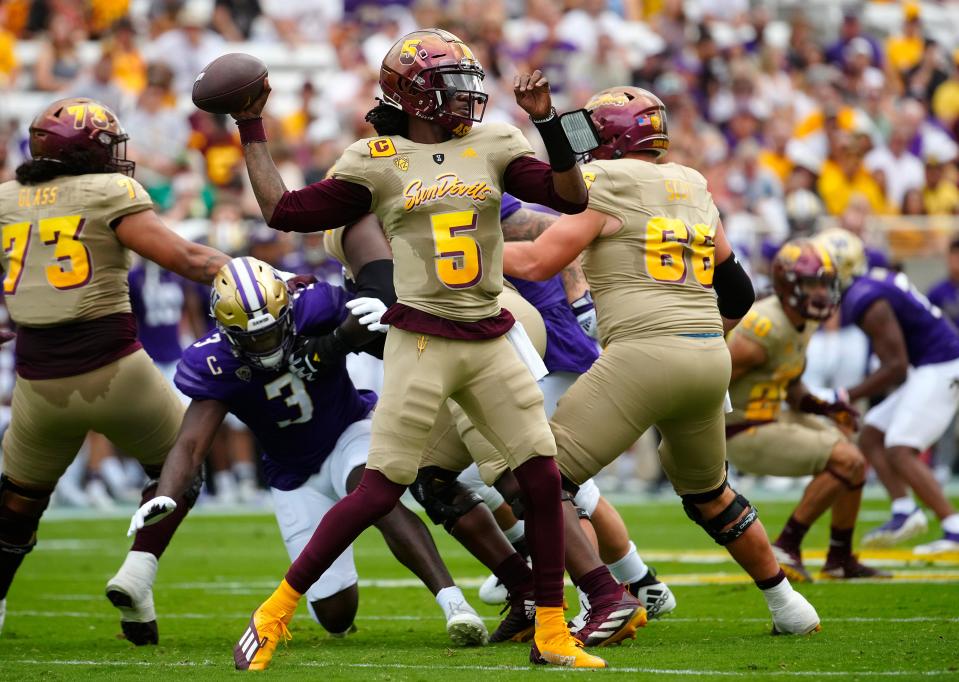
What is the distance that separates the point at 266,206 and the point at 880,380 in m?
4.84

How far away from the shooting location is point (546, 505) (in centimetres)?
495

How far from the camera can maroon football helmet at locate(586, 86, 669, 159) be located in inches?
220

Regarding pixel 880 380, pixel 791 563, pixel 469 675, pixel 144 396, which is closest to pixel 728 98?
pixel 880 380

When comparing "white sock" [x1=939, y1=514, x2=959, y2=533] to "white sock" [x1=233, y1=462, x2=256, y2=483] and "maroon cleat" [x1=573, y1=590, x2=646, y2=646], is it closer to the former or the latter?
"maroon cleat" [x1=573, y1=590, x2=646, y2=646]

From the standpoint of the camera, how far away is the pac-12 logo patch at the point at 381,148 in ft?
16.3

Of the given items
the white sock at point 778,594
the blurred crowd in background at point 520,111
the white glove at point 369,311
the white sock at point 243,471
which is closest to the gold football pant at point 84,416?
the white glove at point 369,311

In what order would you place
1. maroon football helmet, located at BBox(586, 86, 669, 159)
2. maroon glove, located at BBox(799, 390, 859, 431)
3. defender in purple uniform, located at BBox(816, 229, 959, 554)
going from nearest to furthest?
maroon football helmet, located at BBox(586, 86, 669, 159) < maroon glove, located at BBox(799, 390, 859, 431) < defender in purple uniform, located at BBox(816, 229, 959, 554)

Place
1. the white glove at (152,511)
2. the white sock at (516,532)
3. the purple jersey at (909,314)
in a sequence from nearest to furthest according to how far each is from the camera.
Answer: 1. the white glove at (152,511)
2. the white sock at (516,532)
3. the purple jersey at (909,314)

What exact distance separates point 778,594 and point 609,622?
2.21 ft

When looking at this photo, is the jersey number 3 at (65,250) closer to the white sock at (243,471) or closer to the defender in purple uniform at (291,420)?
the defender in purple uniform at (291,420)

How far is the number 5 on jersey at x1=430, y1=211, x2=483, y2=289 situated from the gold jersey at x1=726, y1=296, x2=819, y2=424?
289cm

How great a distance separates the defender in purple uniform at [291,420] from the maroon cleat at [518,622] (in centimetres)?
22

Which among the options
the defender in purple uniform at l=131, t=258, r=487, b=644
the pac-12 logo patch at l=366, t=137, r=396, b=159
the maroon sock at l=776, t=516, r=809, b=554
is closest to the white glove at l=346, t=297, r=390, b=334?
the defender in purple uniform at l=131, t=258, r=487, b=644

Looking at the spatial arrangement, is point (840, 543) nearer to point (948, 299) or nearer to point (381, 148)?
point (381, 148)
